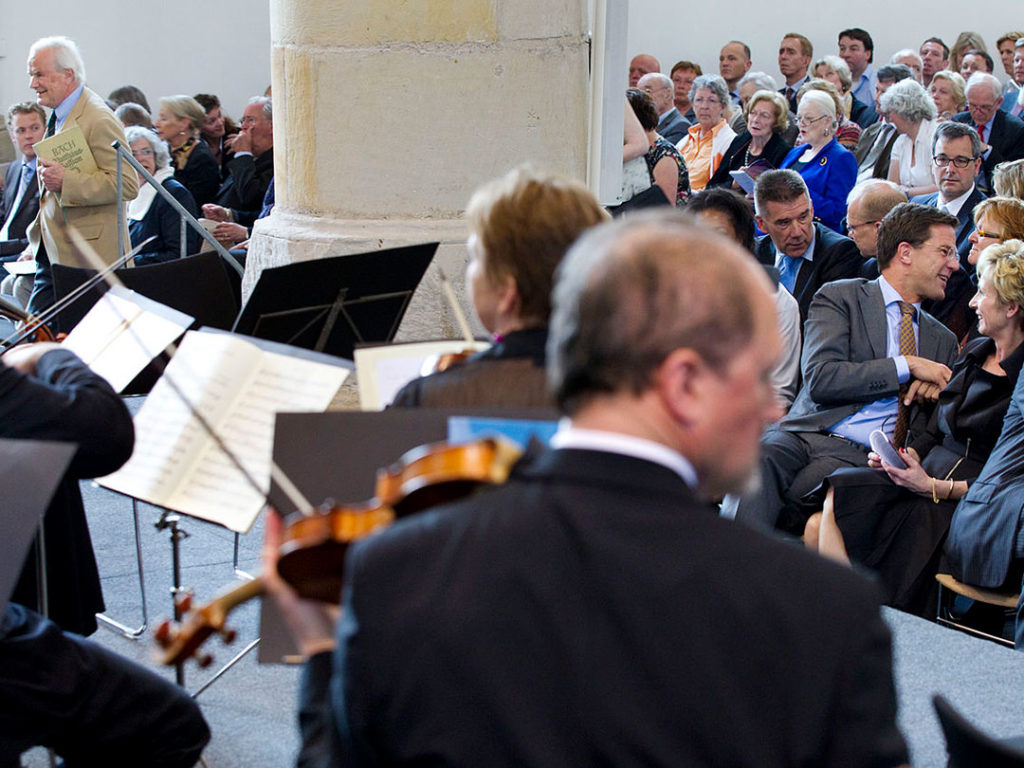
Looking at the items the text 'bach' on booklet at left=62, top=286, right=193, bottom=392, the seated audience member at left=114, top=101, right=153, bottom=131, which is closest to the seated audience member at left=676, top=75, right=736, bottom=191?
the seated audience member at left=114, top=101, right=153, bottom=131

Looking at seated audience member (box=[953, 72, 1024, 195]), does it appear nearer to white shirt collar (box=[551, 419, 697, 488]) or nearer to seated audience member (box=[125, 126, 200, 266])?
seated audience member (box=[125, 126, 200, 266])

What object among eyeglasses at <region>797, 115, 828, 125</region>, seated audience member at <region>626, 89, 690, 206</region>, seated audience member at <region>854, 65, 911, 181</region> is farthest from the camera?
seated audience member at <region>854, 65, 911, 181</region>

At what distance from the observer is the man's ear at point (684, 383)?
1024 millimetres

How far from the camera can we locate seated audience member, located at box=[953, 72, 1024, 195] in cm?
721

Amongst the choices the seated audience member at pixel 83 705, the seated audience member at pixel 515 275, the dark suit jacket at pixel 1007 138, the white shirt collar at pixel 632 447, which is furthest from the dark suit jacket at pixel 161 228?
the white shirt collar at pixel 632 447

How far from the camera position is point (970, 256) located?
4.38 m

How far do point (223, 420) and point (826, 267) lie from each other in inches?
115

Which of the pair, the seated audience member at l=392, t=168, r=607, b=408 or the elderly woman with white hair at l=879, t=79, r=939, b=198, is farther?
the elderly woman with white hair at l=879, t=79, r=939, b=198

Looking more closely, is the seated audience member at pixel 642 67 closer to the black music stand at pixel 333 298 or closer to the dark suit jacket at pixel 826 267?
the dark suit jacket at pixel 826 267

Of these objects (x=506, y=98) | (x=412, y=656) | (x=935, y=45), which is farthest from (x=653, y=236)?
(x=935, y=45)

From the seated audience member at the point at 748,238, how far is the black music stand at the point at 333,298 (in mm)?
1588

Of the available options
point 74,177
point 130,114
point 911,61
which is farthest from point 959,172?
point 911,61

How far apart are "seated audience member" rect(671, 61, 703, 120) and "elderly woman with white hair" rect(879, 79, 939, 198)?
9.13 feet

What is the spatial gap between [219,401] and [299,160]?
187cm
